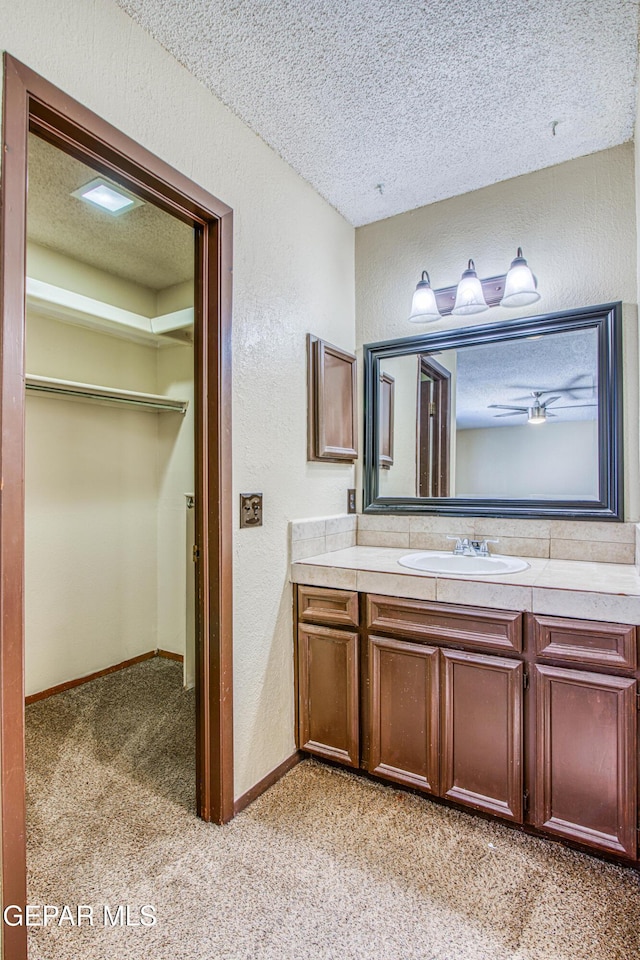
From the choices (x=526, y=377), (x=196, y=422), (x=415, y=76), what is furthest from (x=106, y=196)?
(x=526, y=377)

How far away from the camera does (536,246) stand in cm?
220

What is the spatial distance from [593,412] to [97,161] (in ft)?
6.59

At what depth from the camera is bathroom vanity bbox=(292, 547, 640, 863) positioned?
152cm

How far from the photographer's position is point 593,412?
207 cm

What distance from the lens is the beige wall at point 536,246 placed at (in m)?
2.01

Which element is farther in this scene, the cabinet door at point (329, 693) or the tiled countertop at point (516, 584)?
the cabinet door at point (329, 693)

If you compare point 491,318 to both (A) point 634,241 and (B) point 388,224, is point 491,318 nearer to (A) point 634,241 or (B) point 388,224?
(A) point 634,241

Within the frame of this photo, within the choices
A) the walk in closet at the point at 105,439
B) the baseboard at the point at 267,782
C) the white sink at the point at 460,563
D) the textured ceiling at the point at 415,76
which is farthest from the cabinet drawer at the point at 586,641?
the walk in closet at the point at 105,439

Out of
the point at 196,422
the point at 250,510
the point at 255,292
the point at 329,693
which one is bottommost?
the point at 329,693

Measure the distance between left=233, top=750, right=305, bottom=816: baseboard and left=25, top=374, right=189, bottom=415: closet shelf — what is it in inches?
83.5

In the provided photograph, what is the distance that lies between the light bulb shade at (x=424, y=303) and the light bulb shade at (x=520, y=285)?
1.09 feet

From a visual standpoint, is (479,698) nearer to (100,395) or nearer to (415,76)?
(415,76)

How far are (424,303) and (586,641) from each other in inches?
63.3

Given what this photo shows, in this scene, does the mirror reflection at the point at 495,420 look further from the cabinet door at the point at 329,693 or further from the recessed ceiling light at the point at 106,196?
the recessed ceiling light at the point at 106,196
